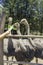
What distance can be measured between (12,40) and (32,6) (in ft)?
64.5

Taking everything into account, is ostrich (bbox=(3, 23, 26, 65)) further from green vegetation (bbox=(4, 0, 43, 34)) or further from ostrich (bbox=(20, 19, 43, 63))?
green vegetation (bbox=(4, 0, 43, 34))

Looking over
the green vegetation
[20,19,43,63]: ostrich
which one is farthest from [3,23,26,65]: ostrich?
the green vegetation

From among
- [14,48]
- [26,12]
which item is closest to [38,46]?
[14,48]

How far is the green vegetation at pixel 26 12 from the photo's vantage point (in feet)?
70.9

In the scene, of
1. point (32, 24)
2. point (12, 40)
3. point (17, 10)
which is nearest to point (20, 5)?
point (17, 10)

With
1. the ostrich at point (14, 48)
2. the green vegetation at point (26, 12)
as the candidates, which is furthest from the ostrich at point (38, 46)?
the green vegetation at point (26, 12)

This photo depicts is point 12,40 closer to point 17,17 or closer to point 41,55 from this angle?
point 41,55

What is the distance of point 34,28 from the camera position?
70.5ft

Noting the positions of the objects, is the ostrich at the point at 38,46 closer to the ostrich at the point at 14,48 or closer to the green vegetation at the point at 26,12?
the ostrich at the point at 14,48

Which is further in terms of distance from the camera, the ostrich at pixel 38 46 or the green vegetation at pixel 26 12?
the green vegetation at pixel 26 12

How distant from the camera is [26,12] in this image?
22.2 metres

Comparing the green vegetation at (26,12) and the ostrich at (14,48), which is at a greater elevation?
the green vegetation at (26,12)

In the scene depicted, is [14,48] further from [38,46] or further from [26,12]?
[26,12]

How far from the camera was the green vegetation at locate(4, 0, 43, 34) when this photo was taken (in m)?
21.6
